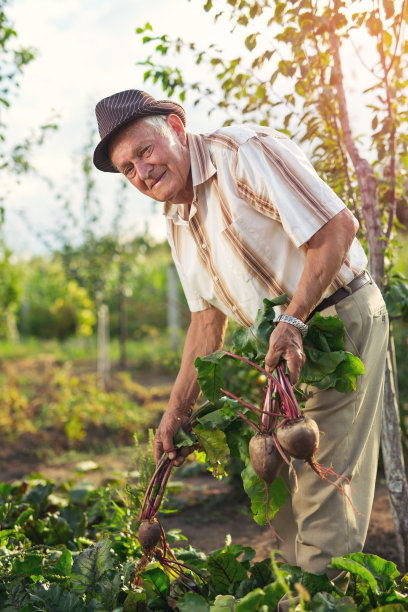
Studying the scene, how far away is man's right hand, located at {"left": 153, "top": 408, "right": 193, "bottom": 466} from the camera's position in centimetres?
210

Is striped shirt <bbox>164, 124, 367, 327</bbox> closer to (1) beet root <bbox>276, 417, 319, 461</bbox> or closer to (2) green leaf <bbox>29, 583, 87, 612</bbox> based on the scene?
(1) beet root <bbox>276, 417, 319, 461</bbox>

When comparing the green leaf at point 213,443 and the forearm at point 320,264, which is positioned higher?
the forearm at point 320,264

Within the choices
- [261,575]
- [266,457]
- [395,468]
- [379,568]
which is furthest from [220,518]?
[266,457]

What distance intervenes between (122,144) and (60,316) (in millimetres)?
14683

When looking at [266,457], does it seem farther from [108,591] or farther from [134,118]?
[134,118]

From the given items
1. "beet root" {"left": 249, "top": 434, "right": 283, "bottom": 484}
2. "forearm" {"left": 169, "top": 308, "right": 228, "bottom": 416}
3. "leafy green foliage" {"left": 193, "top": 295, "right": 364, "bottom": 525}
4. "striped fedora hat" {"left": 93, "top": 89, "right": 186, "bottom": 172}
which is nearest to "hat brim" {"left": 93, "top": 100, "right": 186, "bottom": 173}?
"striped fedora hat" {"left": 93, "top": 89, "right": 186, "bottom": 172}

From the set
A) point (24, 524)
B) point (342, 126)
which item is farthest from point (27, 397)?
point (342, 126)

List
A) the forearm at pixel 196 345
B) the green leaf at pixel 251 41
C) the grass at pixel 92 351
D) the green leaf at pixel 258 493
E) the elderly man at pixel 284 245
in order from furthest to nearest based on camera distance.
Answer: the grass at pixel 92 351 < the green leaf at pixel 251 41 < the forearm at pixel 196 345 < the green leaf at pixel 258 493 < the elderly man at pixel 284 245

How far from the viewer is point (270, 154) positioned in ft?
6.13

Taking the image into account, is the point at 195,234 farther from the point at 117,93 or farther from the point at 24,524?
the point at 24,524

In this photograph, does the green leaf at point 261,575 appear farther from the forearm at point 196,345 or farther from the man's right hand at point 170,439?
the forearm at point 196,345

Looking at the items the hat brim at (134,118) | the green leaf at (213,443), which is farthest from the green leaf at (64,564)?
the hat brim at (134,118)

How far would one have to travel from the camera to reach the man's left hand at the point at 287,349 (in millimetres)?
1579

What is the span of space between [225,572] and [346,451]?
0.59m
